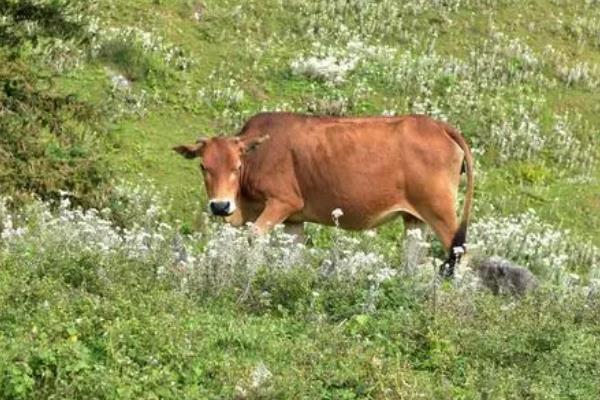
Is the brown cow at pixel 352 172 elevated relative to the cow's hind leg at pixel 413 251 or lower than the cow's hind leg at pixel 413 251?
lower

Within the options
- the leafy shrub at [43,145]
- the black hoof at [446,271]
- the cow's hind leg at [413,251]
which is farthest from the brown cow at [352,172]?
the leafy shrub at [43,145]

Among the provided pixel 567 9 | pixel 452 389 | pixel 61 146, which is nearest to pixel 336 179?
pixel 61 146

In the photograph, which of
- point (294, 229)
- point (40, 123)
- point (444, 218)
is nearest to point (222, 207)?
point (294, 229)

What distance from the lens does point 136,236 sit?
1148cm

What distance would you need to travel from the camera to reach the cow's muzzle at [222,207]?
13922mm

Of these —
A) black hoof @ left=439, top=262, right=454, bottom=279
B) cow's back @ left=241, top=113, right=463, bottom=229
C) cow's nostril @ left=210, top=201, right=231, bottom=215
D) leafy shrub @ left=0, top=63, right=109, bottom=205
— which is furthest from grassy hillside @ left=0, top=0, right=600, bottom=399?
cow's nostril @ left=210, top=201, right=231, bottom=215

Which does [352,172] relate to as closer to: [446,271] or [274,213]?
[274,213]

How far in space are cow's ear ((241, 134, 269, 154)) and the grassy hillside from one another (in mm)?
1003

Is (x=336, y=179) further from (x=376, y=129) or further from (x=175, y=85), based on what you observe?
(x=175, y=85)

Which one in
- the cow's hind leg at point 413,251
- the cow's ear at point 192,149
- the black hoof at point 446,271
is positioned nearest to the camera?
the cow's hind leg at point 413,251

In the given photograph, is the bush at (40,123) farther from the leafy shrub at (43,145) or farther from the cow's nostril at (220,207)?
the cow's nostril at (220,207)

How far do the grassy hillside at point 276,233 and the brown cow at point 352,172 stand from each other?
1.78ft

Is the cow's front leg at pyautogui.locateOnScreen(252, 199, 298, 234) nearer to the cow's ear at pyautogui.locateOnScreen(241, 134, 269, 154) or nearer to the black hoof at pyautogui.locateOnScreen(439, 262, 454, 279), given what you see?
the cow's ear at pyautogui.locateOnScreen(241, 134, 269, 154)

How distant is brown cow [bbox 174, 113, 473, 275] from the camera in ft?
48.2
